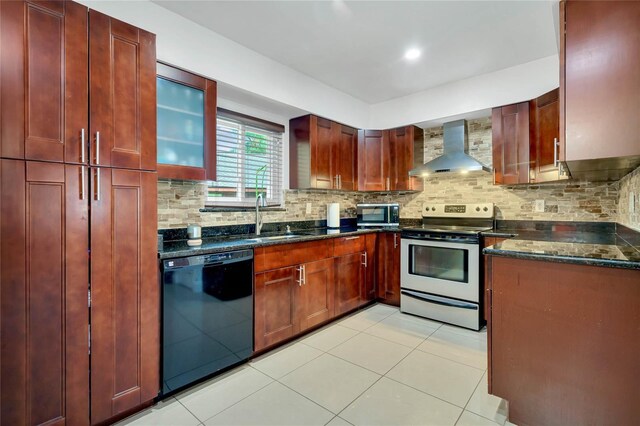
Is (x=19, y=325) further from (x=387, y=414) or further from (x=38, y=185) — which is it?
(x=387, y=414)

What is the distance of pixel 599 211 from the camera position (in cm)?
286

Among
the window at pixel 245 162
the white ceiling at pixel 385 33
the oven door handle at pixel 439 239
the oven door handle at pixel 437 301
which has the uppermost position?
the white ceiling at pixel 385 33

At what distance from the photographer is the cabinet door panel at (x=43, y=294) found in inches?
53.1

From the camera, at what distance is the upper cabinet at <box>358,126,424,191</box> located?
12.7ft

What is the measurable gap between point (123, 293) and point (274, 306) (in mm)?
1134

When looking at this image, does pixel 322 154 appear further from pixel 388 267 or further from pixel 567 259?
pixel 567 259

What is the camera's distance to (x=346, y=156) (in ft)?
12.6

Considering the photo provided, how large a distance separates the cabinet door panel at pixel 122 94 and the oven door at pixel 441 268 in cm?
271

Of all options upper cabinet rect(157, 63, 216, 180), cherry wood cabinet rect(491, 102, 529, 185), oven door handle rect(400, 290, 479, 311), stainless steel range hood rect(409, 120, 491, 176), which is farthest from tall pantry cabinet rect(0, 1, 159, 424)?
cherry wood cabinet rect(491, 102, 529, 185)

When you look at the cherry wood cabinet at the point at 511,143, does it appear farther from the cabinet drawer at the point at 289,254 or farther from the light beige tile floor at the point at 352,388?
the cabinet drawer at the point at 289,254

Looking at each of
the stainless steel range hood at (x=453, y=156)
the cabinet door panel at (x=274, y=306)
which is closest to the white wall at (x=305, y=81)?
the stainless steel range hood at (x=453, y=156)

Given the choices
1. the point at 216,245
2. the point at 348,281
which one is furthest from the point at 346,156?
the point at 216,245

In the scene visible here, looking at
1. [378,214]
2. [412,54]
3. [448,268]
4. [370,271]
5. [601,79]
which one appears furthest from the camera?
[378,214]

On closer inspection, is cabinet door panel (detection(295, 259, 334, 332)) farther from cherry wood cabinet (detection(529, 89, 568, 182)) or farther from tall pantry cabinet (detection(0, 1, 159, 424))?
cherry wood cabinet (detection(529, 89, 568, 182))
